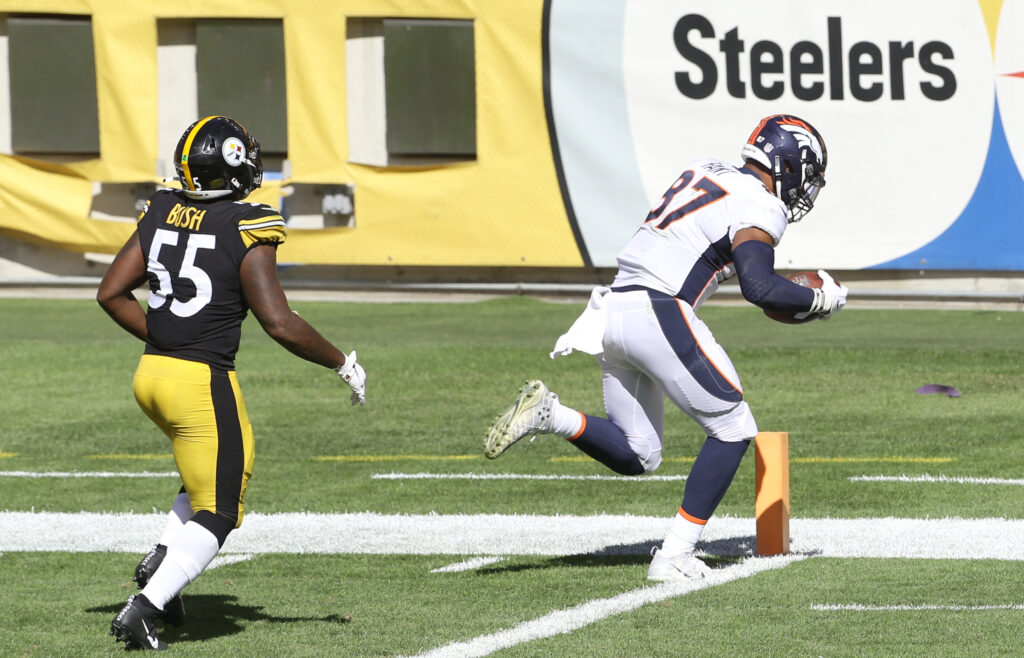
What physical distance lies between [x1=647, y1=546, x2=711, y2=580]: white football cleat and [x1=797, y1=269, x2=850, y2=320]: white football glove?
1.06 meters

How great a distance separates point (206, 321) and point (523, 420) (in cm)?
158

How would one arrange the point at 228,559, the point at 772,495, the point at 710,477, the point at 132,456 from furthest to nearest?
the point at 132,456 < the point at 228,559 < the point at 772,495 < the point at 710,477

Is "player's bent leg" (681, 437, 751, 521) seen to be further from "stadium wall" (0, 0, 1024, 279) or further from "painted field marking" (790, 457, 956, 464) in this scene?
"stadium wall" (0, 0, 1024, 279)

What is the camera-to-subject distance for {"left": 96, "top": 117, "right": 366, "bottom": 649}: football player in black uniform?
18.2 feet

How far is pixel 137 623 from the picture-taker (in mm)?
5387

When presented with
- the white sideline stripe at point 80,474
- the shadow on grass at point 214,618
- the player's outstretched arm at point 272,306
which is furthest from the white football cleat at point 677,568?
the white sideline stripe at point 80,474

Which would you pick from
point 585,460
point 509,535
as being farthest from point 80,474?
point 509,535

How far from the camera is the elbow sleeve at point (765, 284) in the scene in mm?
6324

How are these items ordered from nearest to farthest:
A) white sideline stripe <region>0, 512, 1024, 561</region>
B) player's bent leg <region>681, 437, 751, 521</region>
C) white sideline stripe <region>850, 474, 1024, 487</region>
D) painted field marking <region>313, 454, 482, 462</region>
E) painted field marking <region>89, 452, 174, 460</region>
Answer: player's bent leg <region>681, 437, 751, 521</region> → white sideline stripe <region>0, 512, 1024, 561</region> → white sideline stripe <region>850, 474, 1024, 487</region> → painted field marking <region>313, 454, 482, 462</region> → painted field marking <region>89, 452, 174, 460</region>

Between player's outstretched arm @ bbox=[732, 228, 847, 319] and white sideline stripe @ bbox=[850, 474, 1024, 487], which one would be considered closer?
player's outstretched arm @ bbox=[732, 228, 847, 319]

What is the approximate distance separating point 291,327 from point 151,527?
9.47 feet

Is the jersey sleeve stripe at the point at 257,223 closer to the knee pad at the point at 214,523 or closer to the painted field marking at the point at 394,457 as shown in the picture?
the knee pad at the point at 214,523

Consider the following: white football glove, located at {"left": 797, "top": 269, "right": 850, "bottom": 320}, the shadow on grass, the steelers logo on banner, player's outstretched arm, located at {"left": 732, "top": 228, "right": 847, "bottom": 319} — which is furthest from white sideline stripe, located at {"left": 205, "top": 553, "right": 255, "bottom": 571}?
the steelers logo on banner

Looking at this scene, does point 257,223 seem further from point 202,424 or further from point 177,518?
point 177,518
